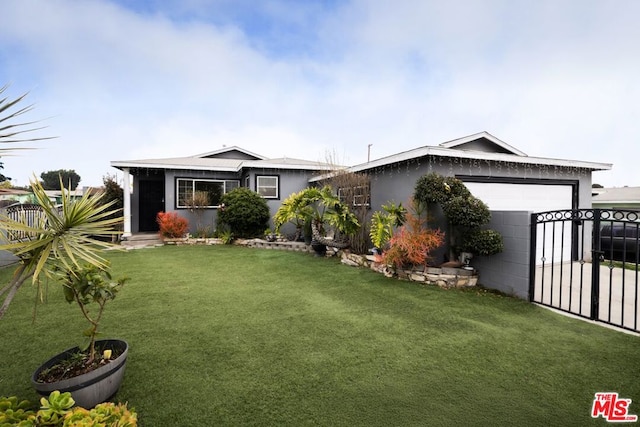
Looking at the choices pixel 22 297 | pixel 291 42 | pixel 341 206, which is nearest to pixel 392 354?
pixel 341 206

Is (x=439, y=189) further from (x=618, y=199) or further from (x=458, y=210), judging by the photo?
(x=618, y=199)

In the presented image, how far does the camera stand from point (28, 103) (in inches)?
79.0

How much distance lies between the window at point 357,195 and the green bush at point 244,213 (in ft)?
12.7

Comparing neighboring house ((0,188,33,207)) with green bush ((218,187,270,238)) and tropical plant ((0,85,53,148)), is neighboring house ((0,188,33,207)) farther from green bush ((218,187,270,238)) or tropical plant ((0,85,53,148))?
green bush ((218,187,270,238))

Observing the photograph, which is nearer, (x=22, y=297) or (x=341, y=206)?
(x=22, y=297)

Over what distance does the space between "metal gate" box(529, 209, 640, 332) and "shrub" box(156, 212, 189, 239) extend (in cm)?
1097

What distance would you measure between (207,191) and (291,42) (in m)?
6.78

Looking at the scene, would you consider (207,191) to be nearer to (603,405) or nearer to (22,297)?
(22,297)

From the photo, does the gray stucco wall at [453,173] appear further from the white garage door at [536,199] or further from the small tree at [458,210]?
the small tree at [458,210]

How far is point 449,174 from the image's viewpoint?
6.95 m

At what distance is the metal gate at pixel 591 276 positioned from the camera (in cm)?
391

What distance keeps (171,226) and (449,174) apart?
382 inches
